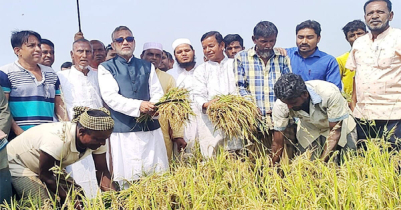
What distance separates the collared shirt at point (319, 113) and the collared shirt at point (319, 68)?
547 millimetres

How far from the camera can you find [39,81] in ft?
12.2

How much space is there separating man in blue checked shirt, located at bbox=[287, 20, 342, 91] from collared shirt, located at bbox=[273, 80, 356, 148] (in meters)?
0.58

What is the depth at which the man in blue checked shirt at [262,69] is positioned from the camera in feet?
12.7

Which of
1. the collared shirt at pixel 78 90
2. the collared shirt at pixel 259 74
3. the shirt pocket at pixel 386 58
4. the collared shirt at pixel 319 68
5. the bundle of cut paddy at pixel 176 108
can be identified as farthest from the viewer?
the collared shirt at pixel 78 90

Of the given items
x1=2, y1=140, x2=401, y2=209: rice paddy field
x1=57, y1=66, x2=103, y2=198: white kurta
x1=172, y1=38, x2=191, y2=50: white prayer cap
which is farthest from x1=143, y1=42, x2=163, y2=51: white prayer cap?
x1=2, y1=140, x2=401, y2=209: rice paddy field

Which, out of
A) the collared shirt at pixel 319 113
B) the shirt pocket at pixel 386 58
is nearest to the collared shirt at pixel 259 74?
the collared shirt at pixel 319 113

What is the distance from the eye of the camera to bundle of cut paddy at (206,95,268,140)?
11.5 feet

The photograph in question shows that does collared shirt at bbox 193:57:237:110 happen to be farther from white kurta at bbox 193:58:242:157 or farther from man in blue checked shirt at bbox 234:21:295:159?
man in blue checked shirt at bbox 234:21:295:159

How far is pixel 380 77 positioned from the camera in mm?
3730

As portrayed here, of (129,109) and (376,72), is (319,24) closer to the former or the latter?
(376,72)

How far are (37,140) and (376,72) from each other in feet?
9.59

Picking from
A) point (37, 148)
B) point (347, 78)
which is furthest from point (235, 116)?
point (347, 78)

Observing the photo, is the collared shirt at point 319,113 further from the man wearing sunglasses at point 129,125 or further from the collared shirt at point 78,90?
the collared shirt at point 78,90

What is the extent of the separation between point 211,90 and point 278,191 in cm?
172
